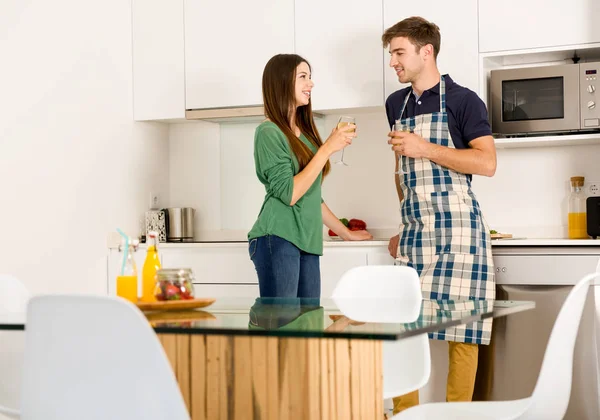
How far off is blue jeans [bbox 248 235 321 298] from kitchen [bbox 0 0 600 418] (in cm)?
73

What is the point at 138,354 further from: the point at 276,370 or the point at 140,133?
the point at 140,133

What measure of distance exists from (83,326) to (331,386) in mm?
598

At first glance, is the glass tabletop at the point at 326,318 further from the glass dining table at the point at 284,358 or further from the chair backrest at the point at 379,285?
the chair backrest at the point at 379,285

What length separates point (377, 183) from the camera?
14.5ft

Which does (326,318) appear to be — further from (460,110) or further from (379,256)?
(379,256)

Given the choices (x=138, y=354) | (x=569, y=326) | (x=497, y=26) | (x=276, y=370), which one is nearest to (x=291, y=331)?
(x=276, y=370)

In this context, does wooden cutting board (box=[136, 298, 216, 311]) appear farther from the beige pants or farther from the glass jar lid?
the beige pants

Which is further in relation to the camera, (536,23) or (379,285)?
(536,23)

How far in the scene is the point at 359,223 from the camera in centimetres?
428

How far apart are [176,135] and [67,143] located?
93cm

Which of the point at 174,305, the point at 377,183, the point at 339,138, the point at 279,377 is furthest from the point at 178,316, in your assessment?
the point at 377,183

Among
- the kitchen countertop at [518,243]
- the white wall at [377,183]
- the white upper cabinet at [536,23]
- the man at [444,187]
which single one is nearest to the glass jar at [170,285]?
the man at [444,187]

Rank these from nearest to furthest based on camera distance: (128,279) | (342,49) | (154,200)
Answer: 1. (128,279)
2. (342,49)
3. (154,200)

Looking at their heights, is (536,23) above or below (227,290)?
above
